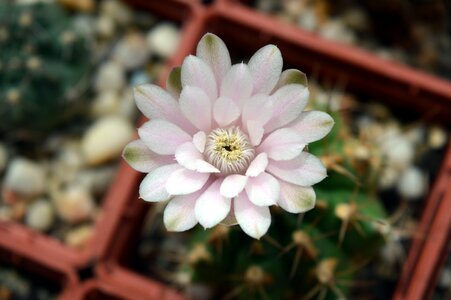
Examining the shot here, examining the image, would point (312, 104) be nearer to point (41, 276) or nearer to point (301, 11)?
point (301, 11)

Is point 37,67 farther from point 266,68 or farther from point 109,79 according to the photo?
point 266,68

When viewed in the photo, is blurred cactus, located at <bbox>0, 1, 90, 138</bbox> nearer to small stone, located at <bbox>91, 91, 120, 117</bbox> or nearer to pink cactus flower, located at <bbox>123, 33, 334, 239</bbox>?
small stone, located at <bbox>91, 91, 120, 117</bbox>

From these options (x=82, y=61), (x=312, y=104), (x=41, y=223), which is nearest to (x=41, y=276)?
(x=41, y=223)

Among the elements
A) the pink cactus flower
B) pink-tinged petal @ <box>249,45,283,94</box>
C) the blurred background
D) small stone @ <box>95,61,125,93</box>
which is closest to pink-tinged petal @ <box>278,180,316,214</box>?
the pink cactus flower

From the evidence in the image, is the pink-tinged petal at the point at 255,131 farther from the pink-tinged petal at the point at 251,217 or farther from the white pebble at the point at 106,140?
the white pebble at the point at 106,140

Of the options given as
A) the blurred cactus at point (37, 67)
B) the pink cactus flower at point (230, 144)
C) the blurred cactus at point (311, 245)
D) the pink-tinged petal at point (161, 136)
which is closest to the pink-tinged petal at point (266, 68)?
the pink cactus flower at point (230, 144)

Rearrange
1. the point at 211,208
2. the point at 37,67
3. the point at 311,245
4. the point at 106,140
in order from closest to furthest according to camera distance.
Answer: the point at 211,208 → the point at 311,245 → the point at 37,67 → the point at 106,140

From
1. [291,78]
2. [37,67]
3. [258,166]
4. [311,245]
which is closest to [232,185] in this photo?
[258,166]
